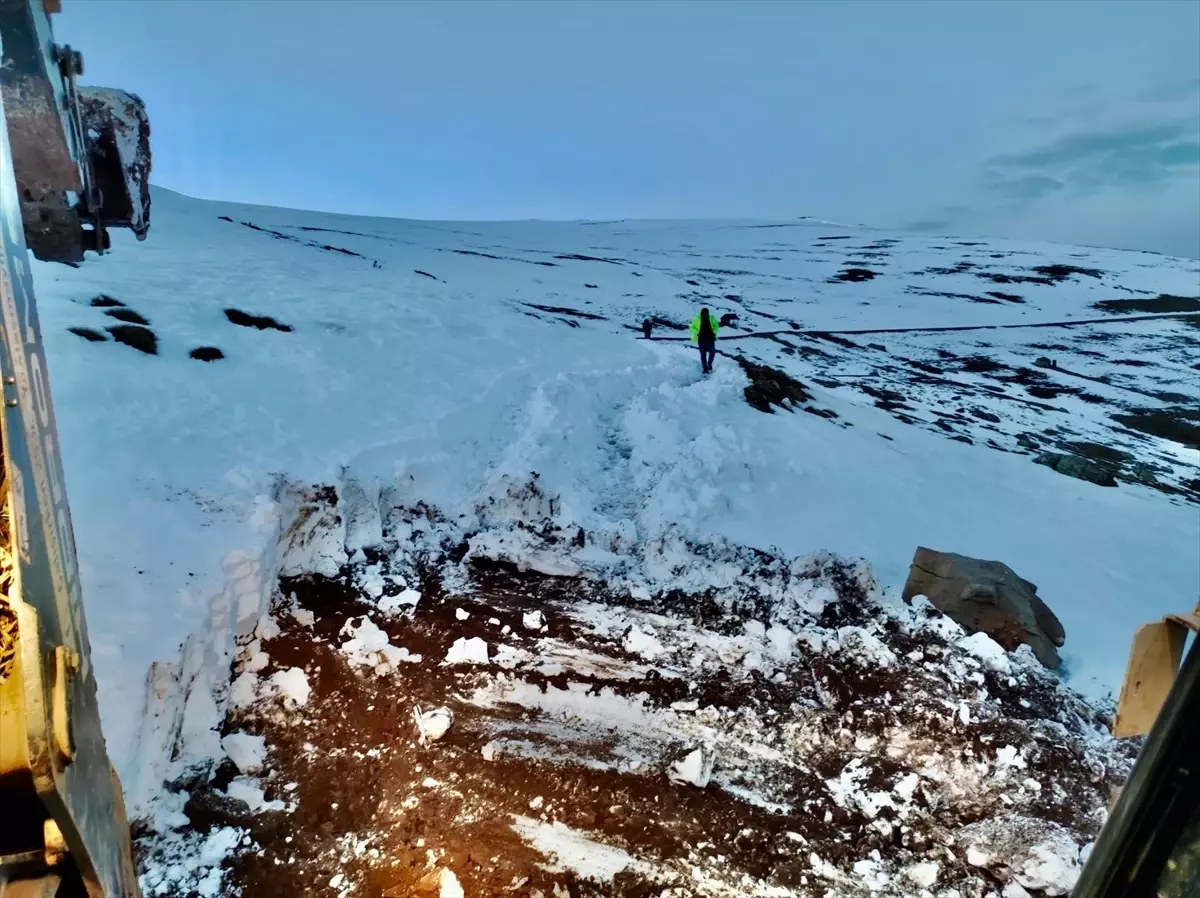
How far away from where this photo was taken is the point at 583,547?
805 cm

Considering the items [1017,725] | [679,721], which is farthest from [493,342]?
[1017,725]

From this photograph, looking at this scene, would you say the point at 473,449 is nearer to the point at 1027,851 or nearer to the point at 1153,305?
the point at 1027,851

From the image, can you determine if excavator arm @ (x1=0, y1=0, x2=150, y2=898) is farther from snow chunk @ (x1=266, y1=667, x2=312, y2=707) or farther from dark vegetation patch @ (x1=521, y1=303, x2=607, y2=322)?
dark vegetation patch @ (x1=521, y1=303, x2=607, y2=322)

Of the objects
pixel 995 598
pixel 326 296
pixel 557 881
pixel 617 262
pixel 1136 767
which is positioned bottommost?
pixel 557 881

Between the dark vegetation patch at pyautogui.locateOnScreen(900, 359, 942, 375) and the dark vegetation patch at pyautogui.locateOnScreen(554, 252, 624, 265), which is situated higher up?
the dark vegetation patch at pyautogui.locateOnScreen(554, 252, 624, 265)

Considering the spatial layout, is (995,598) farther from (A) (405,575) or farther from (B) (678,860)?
(A) (405,575)

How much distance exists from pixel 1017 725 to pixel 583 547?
4.35m

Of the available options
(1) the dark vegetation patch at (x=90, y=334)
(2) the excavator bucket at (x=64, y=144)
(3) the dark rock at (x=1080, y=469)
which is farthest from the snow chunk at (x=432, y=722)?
(3) the dark rock at (x=1080, y=469)

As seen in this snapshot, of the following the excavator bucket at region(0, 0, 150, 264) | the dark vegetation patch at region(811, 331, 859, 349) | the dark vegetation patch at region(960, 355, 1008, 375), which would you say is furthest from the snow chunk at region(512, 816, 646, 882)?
the dark vegetation patch at region(960, 355, 1008, 375)

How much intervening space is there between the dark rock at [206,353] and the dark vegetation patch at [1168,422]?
22.7m

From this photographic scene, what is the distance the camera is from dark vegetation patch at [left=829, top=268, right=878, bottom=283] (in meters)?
46.0

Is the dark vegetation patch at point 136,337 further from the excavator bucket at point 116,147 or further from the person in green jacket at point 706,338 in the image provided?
the person in green jacket at point 706,338

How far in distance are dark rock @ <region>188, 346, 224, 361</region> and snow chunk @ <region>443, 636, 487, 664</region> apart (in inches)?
263

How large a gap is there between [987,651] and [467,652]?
185 inches
